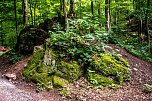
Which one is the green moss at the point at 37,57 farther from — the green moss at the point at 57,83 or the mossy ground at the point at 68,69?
the green moss at the point at 57,83

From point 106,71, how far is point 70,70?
194 centimetres

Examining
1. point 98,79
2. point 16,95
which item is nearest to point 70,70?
point 98,79

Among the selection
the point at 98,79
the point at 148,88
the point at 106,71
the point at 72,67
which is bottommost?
the point at 148,88

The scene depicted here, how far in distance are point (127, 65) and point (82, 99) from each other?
180 inches

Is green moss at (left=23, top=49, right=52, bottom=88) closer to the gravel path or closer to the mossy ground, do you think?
the mossy ground

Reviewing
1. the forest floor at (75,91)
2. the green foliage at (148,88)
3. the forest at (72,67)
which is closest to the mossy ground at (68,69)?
the forest at (72,67)

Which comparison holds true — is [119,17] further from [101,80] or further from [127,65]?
[101,80]

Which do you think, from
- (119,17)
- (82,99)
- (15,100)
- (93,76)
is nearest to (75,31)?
(93,76)

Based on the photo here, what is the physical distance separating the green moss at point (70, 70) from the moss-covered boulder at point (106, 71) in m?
0.58

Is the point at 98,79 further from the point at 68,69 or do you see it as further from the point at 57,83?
the point at 57,83

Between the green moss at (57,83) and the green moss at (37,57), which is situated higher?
the green moss at (37,57)

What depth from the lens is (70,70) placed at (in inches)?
471

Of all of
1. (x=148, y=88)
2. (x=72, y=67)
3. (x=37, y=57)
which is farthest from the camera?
(x=37, y=57)

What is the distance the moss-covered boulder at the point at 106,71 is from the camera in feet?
39.4
